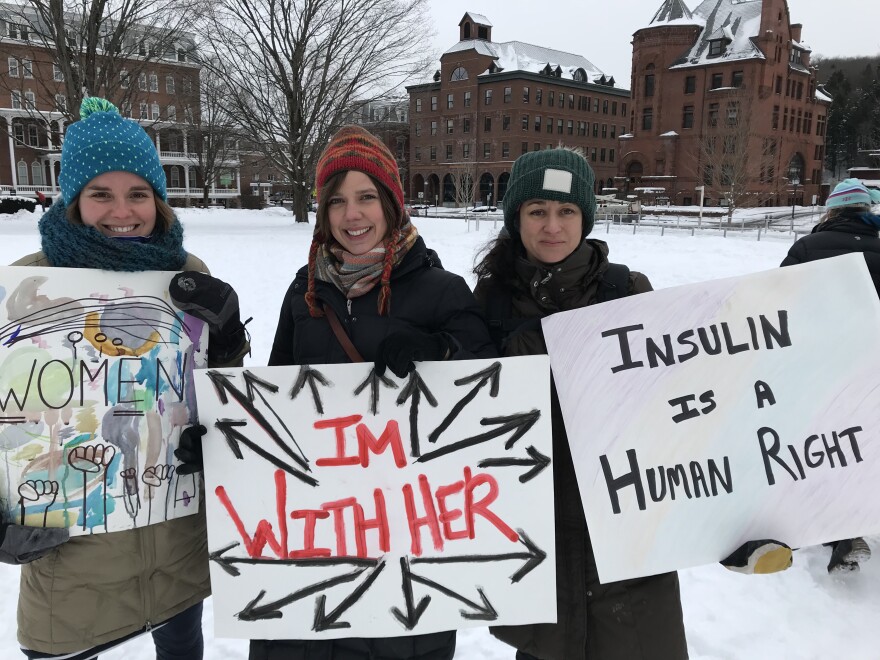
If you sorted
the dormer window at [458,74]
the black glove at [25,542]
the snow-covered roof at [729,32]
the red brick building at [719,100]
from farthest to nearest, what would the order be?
the dormer window at [458,74]
the snow-covered roof at [729,32]
the red brick building at [719,100]
the black glove at [25,542]

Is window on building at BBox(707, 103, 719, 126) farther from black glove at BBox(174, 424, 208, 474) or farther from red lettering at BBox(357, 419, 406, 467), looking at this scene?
black glove at BBox(174, 424, 208, 474)

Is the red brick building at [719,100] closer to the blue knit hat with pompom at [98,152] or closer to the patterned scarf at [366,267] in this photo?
the patterned scarf at [366,267]

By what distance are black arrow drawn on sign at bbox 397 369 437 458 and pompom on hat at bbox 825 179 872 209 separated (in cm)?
323

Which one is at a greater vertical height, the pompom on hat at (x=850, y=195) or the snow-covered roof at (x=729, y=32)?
the snow-covered roof at (x=729, y=32)

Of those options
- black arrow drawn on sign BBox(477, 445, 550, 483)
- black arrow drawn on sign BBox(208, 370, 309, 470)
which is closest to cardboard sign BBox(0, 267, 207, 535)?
black arrow drawn on sign BBox(208, 370, 309, 470)

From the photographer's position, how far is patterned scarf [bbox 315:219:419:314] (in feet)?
6.61

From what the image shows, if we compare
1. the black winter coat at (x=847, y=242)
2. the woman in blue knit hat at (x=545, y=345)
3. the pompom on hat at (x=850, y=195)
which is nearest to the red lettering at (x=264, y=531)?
the woman in blue knit hat at (x=545, y=345)

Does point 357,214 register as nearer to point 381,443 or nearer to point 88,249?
point 381,443

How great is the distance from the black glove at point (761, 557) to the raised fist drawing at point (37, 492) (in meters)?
2.15

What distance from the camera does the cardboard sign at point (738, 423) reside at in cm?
195

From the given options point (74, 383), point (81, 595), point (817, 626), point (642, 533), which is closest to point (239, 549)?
point (81, 595)

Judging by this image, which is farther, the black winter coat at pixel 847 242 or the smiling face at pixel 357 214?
the black winter coat at pixel 847 242

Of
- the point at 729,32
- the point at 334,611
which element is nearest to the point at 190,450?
the point at 334,611

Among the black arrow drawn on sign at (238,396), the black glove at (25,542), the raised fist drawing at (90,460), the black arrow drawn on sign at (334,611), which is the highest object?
the black arrow drawn on sign at (238,396)
